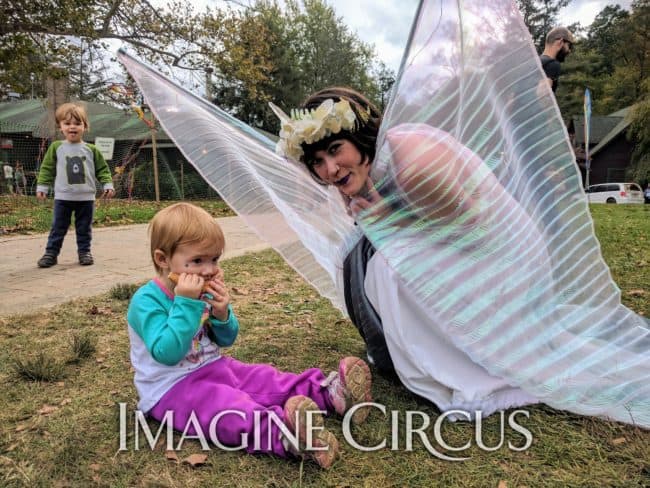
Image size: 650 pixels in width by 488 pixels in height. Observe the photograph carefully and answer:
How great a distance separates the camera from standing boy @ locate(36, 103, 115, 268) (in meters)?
4.24

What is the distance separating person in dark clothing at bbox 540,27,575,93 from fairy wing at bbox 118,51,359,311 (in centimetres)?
249

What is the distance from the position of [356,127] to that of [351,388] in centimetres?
93

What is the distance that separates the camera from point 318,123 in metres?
1.73

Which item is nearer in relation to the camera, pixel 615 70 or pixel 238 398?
pixel 238 398

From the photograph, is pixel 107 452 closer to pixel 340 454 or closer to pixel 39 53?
pixel 340 454


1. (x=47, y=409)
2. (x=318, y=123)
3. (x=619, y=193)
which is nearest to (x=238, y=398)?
(x=47, y=409)

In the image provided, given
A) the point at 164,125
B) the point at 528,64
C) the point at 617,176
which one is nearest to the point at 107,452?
the point at 164,125

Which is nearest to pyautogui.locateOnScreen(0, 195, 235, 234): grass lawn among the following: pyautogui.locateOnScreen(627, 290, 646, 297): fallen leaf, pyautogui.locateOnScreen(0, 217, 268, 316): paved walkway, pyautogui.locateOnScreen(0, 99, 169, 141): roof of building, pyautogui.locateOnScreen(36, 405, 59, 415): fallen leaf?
pyautogui.locateOnScreen(0, 217, 268, 316): paved walkway

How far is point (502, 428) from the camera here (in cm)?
159

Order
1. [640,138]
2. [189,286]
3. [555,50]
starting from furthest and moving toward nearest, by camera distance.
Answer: [640,138]
[555,50]
[189,286]

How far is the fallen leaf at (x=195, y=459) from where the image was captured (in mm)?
1425

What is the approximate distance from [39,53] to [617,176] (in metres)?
32.6

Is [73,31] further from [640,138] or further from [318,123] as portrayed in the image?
[640,138]

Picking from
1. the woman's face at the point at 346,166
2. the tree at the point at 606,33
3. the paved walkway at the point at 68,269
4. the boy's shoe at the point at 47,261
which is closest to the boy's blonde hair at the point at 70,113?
the boy's shoe at the point at 47,261
